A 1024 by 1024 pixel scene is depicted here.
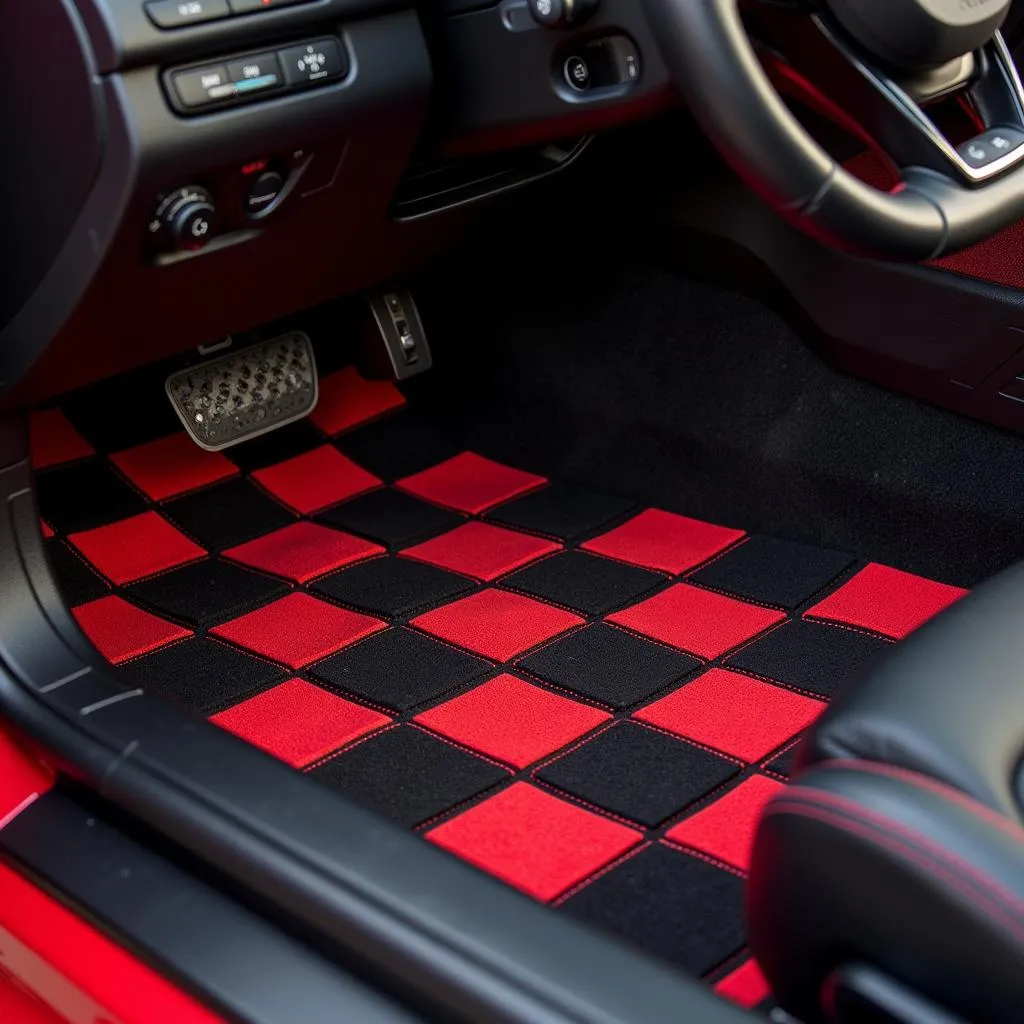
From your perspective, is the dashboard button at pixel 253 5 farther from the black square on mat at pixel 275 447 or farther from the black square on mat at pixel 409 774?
the black square on mat at pixel 275 447

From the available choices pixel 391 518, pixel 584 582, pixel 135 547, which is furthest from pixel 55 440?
pixel 584 582

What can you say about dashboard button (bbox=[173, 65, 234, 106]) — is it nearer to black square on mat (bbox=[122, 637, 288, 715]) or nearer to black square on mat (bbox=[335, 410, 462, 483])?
black square on mat (bbox=[122, 637, 288, 715])

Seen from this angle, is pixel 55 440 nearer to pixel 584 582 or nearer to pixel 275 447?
pixel 275 447

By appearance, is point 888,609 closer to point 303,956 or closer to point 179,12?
point 303,956

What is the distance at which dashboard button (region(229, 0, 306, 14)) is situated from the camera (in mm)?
1035

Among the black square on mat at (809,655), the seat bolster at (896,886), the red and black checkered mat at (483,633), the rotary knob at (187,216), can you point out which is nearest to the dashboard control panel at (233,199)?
the rotary knob at (187,216)

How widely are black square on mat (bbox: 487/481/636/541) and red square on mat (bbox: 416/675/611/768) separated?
1.04ft

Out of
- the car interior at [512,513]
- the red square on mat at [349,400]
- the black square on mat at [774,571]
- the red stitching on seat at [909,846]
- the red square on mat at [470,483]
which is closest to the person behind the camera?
the red stitching on seat at [909,846]

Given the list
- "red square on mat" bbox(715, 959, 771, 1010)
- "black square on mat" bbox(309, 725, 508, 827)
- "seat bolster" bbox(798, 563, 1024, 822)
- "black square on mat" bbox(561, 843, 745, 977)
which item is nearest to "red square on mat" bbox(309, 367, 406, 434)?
"black square on mat" bbox(309, 725, 508, 827)

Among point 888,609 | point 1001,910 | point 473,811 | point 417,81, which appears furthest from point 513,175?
point 1001,910

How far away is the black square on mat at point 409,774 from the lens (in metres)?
1.11

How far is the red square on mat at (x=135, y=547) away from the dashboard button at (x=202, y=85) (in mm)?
606

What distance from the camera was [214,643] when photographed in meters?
1.36

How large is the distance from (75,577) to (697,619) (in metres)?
0.66
